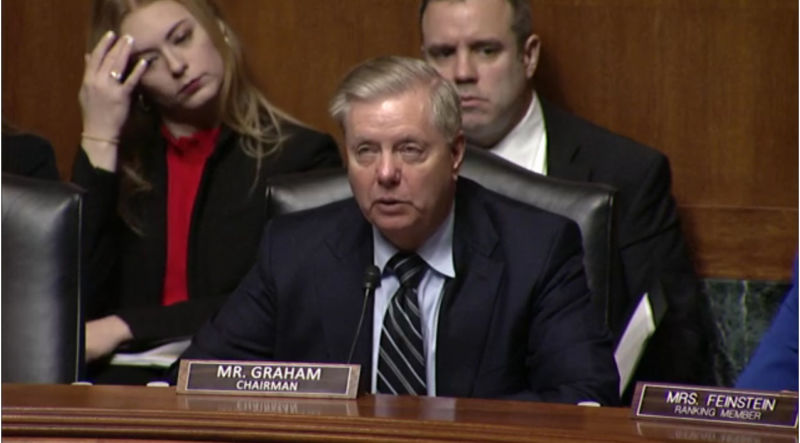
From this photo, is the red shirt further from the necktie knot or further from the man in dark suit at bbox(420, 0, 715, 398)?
the necktie knot

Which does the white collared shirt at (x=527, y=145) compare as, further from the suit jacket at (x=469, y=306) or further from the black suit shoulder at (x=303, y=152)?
the suit jacket at (x=469, y=306)

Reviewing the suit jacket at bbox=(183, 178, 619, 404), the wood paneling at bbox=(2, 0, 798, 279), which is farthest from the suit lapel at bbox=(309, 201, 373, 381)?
the wood paneling at bbox=(2, 0, 798, 279)

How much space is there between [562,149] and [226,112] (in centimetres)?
73

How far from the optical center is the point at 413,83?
238cm

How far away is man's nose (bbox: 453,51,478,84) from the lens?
10.6 ft

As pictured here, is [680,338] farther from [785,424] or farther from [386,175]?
[785,424]

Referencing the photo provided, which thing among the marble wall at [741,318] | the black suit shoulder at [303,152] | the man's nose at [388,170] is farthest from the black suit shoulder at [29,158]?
the marble wall at [741,318]

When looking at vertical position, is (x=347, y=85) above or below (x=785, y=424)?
above

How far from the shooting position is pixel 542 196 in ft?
8.50

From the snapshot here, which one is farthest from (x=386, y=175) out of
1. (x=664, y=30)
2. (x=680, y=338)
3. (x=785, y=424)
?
(x=664, y=30)

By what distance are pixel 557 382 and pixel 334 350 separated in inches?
14.4

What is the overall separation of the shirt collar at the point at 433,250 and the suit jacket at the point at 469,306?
0.04 ft

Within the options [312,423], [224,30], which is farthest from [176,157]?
[312,423]

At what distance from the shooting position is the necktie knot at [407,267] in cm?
237
